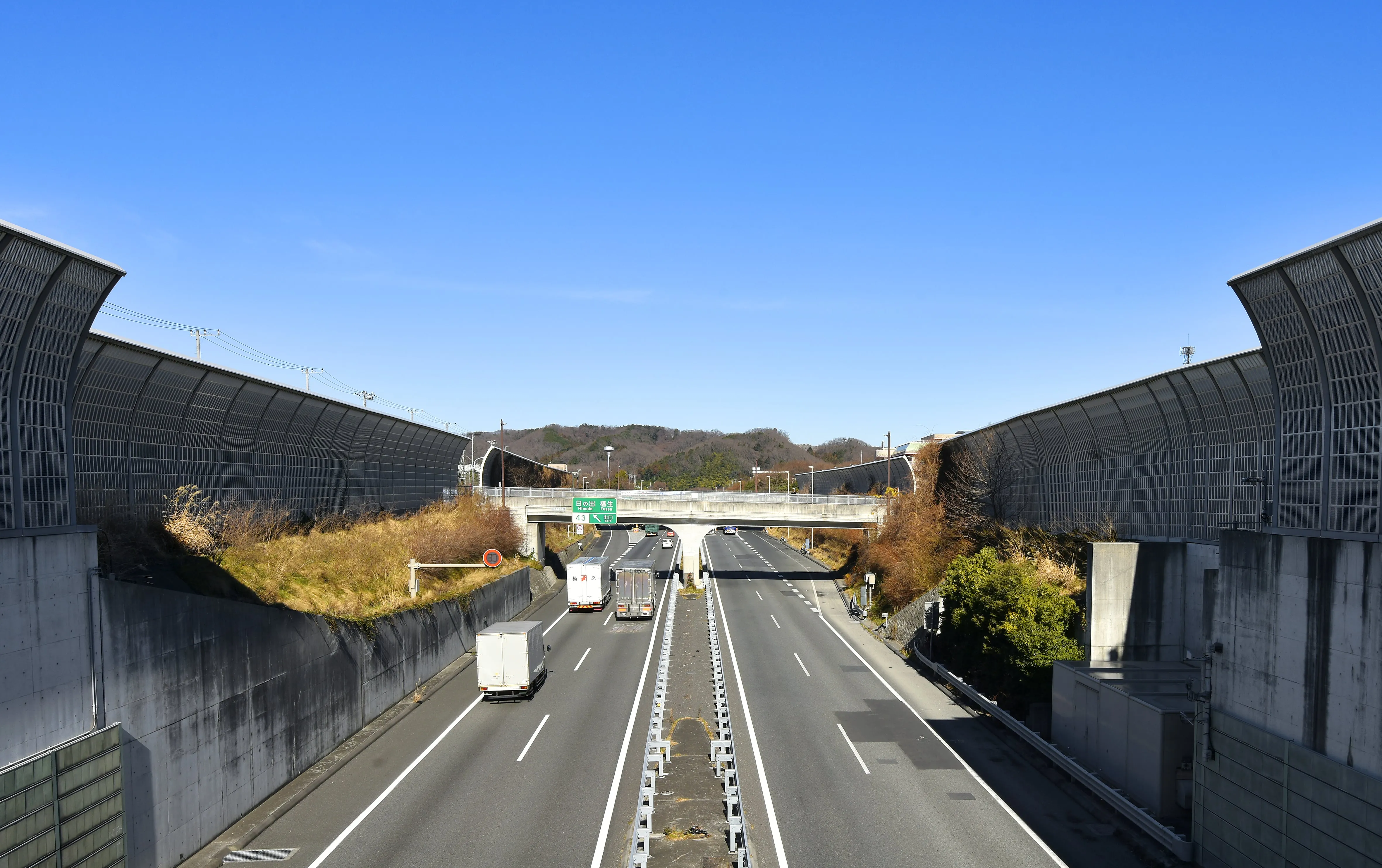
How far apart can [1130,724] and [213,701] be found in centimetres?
1881

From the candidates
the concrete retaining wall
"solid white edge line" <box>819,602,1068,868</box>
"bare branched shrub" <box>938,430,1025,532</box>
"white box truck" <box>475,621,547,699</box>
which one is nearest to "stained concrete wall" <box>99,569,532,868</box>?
"white box truck" <box>475,621,547,699</box>

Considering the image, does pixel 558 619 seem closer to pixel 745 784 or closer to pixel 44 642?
pixel 745 784

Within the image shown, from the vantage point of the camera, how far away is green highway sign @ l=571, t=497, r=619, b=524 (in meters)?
59.8

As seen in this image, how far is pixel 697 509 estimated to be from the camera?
6153cm

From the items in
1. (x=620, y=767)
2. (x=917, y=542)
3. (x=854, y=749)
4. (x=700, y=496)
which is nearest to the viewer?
(x=620, y=767)

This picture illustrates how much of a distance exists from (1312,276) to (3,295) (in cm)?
1907

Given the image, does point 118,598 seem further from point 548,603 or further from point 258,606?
point 548,603

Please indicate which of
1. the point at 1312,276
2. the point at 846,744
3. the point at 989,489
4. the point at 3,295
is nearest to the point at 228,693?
the point at 3,295

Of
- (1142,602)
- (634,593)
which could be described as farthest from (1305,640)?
(634,593)

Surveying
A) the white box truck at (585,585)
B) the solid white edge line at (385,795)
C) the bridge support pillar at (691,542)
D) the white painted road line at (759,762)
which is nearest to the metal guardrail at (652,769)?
the white painted road line at (759,762)

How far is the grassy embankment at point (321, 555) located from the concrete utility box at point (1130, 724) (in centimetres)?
1974

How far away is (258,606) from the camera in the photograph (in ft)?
60.4

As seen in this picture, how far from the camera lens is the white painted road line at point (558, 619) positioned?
44094mm

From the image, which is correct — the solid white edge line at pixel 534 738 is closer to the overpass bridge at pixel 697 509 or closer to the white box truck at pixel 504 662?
the white box truck at pixel 504 662
